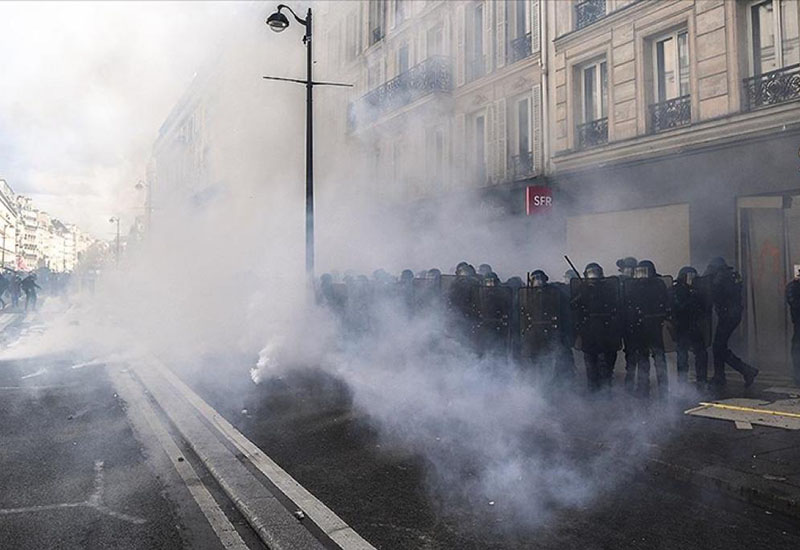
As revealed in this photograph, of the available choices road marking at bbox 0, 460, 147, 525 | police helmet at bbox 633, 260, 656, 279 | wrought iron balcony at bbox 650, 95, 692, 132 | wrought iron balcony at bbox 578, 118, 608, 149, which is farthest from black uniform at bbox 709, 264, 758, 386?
road marking at bbox 0, 460, 147, 525

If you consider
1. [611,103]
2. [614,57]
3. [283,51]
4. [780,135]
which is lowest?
[780,135]

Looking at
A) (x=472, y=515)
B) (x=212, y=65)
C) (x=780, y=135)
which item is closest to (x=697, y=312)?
(x=780, y=135)

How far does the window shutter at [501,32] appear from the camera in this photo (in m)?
→ 10.1

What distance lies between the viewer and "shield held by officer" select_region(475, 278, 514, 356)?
5.27 metres

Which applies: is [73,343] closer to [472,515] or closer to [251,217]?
[251,217]

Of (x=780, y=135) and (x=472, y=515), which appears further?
(x=780, y=135)

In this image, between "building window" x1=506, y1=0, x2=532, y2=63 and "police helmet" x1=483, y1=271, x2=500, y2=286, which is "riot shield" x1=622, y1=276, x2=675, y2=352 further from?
"building window" x1=506, y1=0, x2=532, y2=63

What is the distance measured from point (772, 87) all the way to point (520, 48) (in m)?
4.41

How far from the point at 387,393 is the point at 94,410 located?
7.86ft

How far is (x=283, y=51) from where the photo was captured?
518 inches

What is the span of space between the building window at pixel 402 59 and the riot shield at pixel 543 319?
28.5ft

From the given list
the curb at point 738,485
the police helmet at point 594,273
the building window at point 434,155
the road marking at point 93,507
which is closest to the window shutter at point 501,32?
the building window at point 434,155

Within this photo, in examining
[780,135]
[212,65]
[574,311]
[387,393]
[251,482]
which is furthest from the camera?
[212,65]

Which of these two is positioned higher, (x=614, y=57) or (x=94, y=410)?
(x=614, y=57)
